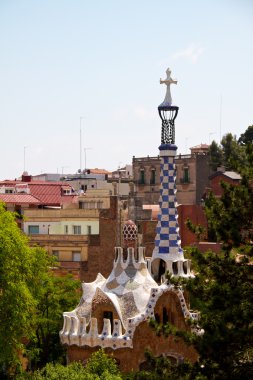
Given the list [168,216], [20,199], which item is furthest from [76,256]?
[168,216]

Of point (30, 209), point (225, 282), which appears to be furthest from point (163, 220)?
point (30, 209)

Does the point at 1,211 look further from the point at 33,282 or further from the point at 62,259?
the point at 62,259

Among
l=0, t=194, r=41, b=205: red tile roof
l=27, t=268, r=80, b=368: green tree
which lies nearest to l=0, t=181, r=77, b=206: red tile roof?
l=0, t=194, r=41, b=205: red tile roof

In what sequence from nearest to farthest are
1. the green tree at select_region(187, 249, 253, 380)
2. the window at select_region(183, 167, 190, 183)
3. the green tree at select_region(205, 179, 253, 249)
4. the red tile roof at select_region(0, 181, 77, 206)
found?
the green tree at select_region(187, 249, 253, 380) < the green tree at select_region(205, 179, 253, 249) < the red tile roof at select_region(0, 181, 77, 206) < the window at select_region(183, 167, 190, 183)

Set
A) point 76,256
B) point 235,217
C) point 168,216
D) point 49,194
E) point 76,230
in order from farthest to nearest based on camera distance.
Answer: point 49,194
point 76,230
point 76,256
point 168,216
point 235,217

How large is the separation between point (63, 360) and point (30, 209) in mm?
23098

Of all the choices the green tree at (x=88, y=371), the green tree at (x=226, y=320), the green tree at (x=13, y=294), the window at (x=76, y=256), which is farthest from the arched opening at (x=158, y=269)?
the window at (x=76, y=256)

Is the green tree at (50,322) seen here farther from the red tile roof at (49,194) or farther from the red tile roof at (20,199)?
the red tile roof at (49,194)

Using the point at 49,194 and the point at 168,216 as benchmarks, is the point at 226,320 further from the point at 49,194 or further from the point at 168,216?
the point at 49,194

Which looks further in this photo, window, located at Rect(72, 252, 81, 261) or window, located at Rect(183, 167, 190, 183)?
window, located at Rect(183, 167, 190, 183)

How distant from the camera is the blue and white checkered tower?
4031 cm

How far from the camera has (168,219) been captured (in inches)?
1602

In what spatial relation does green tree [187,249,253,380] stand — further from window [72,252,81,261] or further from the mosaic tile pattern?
window [72,252,81,261]

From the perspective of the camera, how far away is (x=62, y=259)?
6003 centimetres
